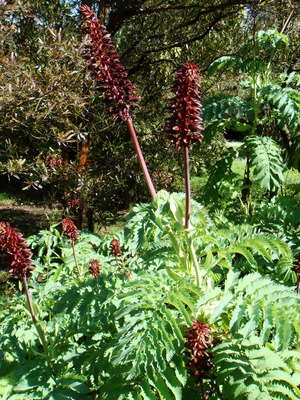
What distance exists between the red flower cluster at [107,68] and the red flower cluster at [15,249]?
733mm

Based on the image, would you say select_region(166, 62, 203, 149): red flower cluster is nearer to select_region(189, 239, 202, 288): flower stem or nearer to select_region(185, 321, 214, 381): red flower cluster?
select_region(189, 239, 202, 288): flower stem

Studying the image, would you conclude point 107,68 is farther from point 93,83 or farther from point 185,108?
point 93,83

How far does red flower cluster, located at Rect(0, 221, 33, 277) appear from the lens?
73.8 inches

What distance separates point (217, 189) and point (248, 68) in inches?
47.4

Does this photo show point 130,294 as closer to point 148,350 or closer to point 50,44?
point 148,350

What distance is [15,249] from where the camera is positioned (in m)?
1.87

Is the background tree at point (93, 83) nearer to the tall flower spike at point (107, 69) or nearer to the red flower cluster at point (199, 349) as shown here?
the tall flower spike at point (107, 69)

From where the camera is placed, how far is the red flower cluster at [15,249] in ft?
6.15

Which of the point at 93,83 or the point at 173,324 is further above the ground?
the point at 93,83

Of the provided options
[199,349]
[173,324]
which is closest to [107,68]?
[173,324]

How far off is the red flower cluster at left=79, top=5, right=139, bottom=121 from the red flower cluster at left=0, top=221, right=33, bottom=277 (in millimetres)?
733

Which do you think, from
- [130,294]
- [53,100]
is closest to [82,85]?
[53,100]

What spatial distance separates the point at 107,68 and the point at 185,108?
0.42 metres

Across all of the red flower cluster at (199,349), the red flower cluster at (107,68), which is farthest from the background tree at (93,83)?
the red flower cluster at (199,349)
